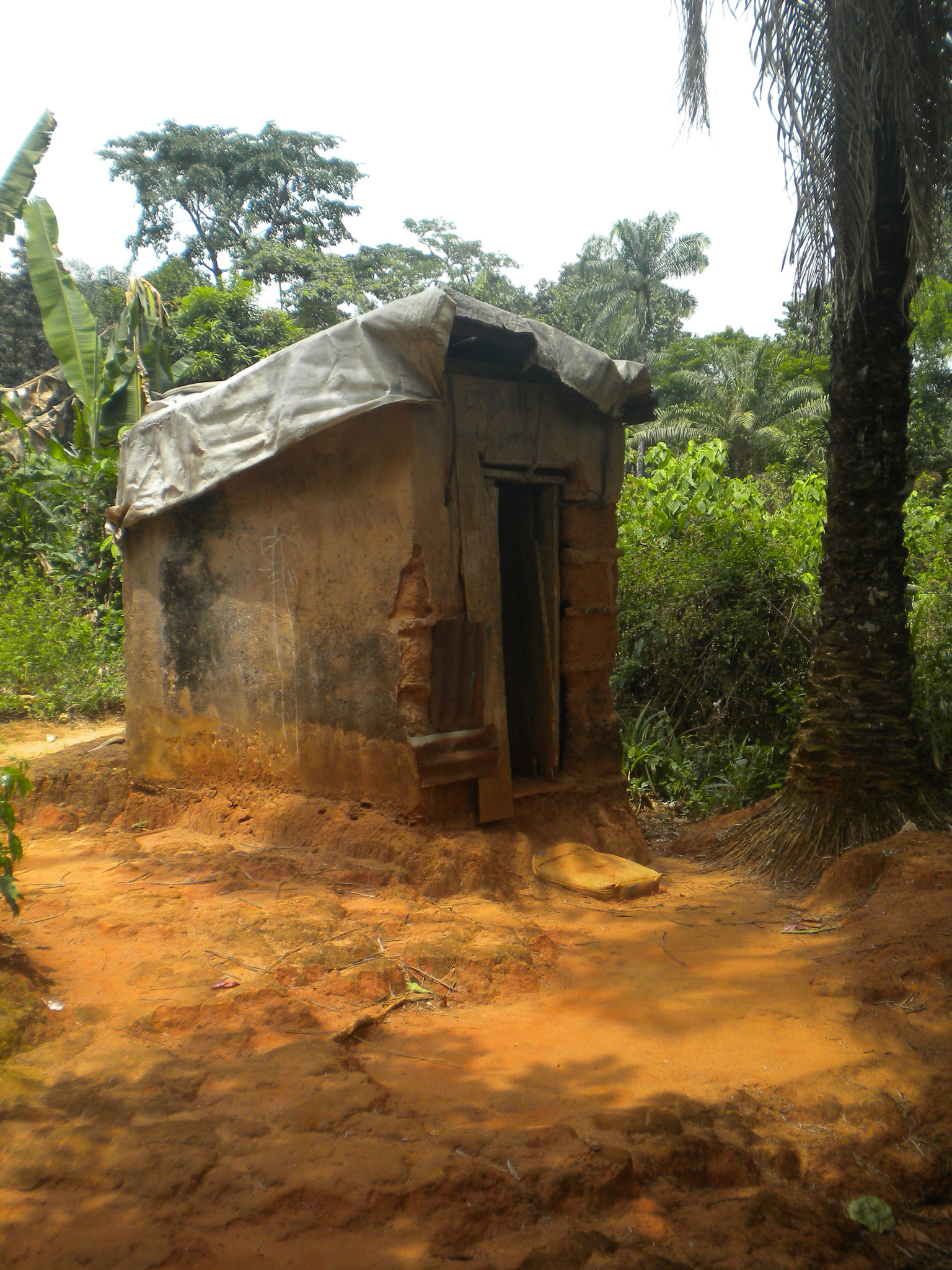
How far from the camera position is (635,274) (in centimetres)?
3331

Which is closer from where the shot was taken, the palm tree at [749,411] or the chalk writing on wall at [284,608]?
the chalk writing on wall at [284,608]

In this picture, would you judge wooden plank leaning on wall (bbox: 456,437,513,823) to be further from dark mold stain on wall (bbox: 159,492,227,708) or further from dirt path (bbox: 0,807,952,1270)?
dark mold stain on wall (bbox: 159,492,227,708)

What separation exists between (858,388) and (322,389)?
2.86m

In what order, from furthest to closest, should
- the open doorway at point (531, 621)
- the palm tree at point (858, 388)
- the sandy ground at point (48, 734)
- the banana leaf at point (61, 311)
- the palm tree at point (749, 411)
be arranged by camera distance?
the palm tree at point (749, 411) → the banana leaf at point (61, 311) → the sandy ground at point (48, 734) → the open doorway at point (531, 621) → the palm tree at point (858, 388)

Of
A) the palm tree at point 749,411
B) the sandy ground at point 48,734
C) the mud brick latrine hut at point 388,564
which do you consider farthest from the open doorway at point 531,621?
the palm tree at point 749,411

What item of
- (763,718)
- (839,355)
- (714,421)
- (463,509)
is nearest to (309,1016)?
(463,509)

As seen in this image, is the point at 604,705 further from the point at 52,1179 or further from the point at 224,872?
the point at 52,1179

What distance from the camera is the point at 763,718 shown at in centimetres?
702

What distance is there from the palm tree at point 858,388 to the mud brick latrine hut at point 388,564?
1084mm

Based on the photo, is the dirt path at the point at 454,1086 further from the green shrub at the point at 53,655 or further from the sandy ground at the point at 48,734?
the green shrub at the point at 53,655

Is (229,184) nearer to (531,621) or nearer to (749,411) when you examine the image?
(749,411)

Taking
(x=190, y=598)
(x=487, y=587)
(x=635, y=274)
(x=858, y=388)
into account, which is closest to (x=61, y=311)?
(x=190, y=598)

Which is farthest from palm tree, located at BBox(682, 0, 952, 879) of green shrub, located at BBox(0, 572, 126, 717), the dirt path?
green shrub, located at BBox(0, 572, 126, 717)

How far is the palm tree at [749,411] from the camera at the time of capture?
1001 inches
